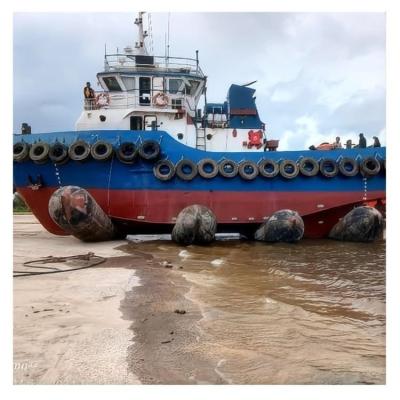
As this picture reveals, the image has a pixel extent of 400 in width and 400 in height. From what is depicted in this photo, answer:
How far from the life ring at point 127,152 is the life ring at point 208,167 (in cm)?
157

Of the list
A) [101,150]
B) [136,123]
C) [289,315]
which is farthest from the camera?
[136,123]

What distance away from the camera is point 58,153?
9.45m

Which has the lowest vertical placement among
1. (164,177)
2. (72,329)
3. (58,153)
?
(72,329)

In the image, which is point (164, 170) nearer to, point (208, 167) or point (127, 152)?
point (127, 152)

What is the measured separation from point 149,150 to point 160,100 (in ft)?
7.13

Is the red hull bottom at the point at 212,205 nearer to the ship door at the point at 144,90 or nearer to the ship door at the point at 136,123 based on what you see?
the ship door at the point at 136,123

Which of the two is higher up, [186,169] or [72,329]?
[186,169]

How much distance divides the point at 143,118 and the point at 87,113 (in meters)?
1.52

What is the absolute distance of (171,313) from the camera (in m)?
3.86

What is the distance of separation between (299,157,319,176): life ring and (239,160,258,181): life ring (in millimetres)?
1183

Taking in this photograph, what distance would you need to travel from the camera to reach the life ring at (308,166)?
10062 millimetres

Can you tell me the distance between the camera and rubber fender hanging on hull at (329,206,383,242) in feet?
31.6

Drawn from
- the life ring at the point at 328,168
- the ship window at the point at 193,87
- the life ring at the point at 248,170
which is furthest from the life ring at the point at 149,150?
the life ring at the point at 328,168

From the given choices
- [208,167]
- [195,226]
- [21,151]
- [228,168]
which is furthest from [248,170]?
[21,151]
